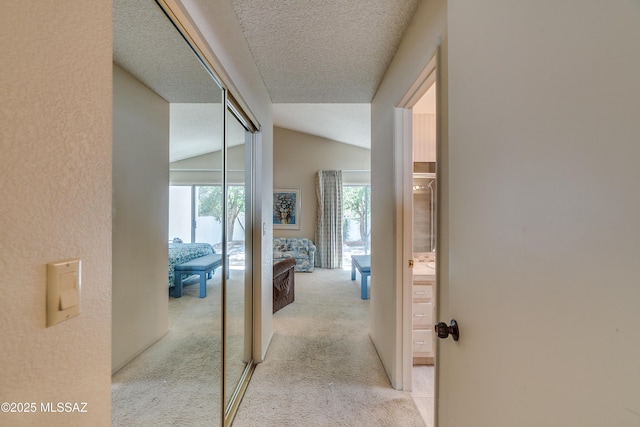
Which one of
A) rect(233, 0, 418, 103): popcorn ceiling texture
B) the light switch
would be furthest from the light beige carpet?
rect(233, 0, 418, 103): popcorn ceiling texture

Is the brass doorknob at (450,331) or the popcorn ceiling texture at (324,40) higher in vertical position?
the popcorn ceiling texture at (324,40)

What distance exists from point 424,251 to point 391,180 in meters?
1.12

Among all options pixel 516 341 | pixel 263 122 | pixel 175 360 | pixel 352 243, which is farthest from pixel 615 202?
pixel 352 243

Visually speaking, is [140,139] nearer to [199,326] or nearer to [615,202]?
[199,326]

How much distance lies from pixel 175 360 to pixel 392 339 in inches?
58.6

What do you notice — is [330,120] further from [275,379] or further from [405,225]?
[275,379]

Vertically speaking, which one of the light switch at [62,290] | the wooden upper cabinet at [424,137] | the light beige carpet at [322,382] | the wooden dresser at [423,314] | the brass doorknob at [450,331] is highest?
the wooden upper cabinet at [424,137]

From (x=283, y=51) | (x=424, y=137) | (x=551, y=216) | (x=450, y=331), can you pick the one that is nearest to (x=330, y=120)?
(x=424, y=137)

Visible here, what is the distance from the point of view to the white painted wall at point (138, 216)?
741mm

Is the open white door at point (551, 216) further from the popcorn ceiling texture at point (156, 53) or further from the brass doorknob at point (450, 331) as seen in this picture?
the popcorn ceiling texture at point (156, 53)

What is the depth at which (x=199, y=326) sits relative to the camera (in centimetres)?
129

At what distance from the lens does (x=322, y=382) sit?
1.98 m

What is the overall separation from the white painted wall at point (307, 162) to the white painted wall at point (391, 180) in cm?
391

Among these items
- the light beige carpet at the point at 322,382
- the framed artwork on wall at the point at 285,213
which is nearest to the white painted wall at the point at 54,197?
the light beige carpet at the point at 322,382
